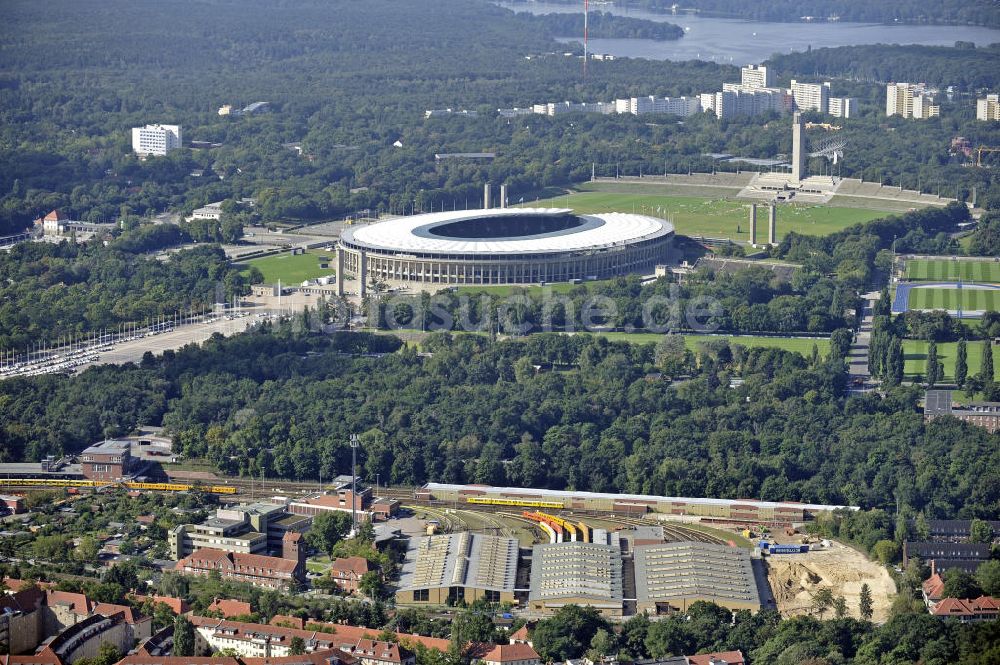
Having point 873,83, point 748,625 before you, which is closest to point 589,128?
point 873,83

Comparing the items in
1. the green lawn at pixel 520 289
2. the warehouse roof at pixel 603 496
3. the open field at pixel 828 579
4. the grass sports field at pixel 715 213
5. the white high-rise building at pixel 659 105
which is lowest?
the open field at pixel 828 579

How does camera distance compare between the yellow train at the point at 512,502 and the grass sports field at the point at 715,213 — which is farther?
the grass sports field at the point at 715,213

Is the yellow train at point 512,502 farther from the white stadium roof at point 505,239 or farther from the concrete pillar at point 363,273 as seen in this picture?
the white stadium roof at point 505,239

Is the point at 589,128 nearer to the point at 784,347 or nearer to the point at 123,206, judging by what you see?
the point at 123,206

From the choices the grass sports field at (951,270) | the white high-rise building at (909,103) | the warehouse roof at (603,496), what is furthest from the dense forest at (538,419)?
the white high-rise building at (909,103)

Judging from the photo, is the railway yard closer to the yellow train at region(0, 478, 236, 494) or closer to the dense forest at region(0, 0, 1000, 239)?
the yellow train at region(0, 478, 236, 494)

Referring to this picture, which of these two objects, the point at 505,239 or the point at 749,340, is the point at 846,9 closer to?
the point at 505,239

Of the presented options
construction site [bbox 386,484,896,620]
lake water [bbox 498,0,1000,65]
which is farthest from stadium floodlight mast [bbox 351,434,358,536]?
lake water [bbox 498,0,1000,65]
